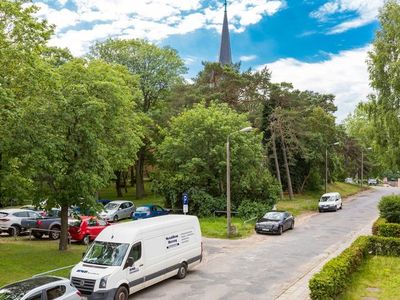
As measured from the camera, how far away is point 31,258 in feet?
63.0

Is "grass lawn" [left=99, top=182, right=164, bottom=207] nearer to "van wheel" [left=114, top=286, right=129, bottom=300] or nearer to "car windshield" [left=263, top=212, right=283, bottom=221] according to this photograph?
"car windshield" [left=263, top=212, right=283, bottom=221]

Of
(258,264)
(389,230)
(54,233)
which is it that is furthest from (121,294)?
(389,230)

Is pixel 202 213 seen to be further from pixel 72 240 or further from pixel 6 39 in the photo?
pixel 6 39

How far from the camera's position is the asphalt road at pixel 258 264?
50.1 ft

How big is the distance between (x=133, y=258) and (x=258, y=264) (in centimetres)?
738

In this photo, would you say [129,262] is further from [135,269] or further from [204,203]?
[204,203]

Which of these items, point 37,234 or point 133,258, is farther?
point 37,234

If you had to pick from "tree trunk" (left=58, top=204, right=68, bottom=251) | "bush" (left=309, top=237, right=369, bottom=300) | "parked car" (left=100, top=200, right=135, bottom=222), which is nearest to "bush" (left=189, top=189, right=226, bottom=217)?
"parked car" (left=100, top=200, right=135, bottom=222)

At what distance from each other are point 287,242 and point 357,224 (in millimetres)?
10121

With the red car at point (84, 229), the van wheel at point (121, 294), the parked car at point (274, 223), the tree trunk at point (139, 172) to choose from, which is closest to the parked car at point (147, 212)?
the red car at point (84, 229)

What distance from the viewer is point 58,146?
62.2ft

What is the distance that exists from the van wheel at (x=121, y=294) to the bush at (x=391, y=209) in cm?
1833

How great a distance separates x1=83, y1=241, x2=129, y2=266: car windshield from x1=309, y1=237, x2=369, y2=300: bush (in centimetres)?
623

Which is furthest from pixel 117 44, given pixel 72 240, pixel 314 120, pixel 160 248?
pixel 160 248
